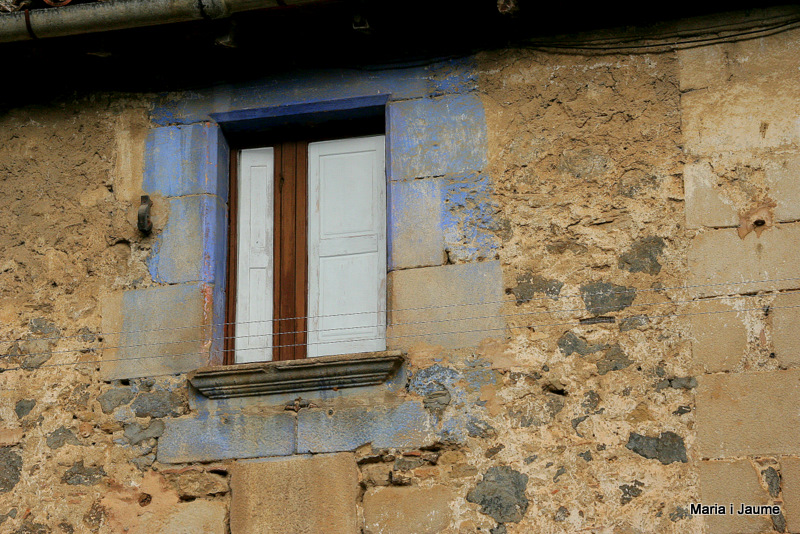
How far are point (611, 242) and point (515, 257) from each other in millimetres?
454

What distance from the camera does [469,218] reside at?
558cm

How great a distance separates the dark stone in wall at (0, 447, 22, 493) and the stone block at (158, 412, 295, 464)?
28.2 inches

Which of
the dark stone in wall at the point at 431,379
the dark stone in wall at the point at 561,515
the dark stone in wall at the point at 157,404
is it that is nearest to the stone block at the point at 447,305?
the dark stone in wall at the point at 431,379

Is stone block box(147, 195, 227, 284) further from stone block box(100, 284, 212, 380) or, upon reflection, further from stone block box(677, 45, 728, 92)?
stone block box(677, 45, 728, 92)

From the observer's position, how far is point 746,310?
5164 millimetres

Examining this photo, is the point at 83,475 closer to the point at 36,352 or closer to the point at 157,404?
the point at 157,404

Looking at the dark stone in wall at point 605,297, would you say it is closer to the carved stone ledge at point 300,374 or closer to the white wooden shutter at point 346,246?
the carved stone ledge at point 300,374

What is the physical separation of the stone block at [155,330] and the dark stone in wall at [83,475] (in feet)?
1.48

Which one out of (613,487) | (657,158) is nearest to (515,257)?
(657,158)

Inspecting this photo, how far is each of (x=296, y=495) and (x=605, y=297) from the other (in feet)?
5.51

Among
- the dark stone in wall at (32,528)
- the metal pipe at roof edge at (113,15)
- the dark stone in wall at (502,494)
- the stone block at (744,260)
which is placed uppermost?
the metal pipe at roof edge at (113,15)

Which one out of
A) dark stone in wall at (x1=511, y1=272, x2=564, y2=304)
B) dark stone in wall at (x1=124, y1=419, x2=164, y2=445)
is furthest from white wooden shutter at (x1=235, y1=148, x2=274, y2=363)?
dark stone in wall at (x1=511, y1=272, x2=564, y2=304)

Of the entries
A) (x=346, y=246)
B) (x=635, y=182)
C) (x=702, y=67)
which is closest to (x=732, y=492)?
(x=635, y=182)

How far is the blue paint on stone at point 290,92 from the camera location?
19.4 feet
